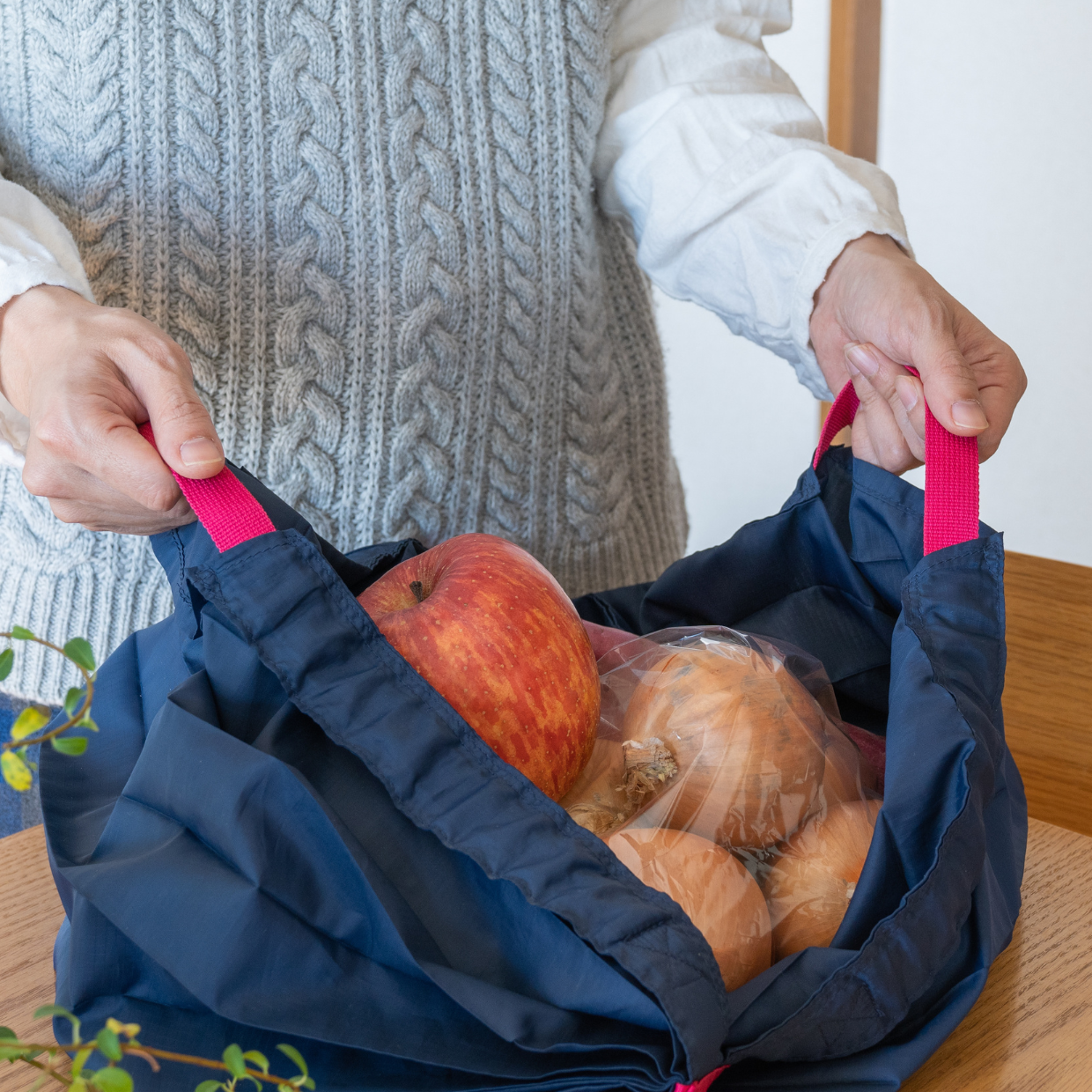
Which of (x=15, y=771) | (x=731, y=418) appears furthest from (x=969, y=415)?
(x=731, y=418)

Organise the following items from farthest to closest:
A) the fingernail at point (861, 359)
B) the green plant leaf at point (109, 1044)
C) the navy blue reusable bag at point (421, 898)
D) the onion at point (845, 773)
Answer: the fingernail at point (861, 359), the onion at point (845, 773), the navy blue reusable bag at point (421, 898), the green plant leaf at point (109, 1044)

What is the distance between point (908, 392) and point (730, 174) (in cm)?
27

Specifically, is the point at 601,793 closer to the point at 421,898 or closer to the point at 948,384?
the point at 421,898

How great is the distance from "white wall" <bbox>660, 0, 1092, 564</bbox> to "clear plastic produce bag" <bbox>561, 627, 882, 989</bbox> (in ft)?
6.10

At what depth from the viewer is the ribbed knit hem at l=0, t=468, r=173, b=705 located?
2.25ft

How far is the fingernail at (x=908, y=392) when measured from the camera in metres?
0.51

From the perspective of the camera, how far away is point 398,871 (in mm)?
A: 341

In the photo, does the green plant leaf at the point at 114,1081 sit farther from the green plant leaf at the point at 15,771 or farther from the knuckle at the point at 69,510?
the knuckle at the point at 69,510

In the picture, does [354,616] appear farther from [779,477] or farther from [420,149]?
[779,477]

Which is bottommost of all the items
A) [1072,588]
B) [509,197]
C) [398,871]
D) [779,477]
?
[779,477]

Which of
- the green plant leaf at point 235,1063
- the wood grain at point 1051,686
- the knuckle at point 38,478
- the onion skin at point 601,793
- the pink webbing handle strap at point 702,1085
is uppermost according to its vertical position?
the knuckle at point 38,478

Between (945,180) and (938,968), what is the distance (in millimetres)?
2118

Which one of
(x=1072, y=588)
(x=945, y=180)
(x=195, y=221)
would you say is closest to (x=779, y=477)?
(x=945, y=180)

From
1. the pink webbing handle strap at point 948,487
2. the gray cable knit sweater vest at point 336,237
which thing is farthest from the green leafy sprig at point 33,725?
the gray cable knit sweater vest at point 336,237
